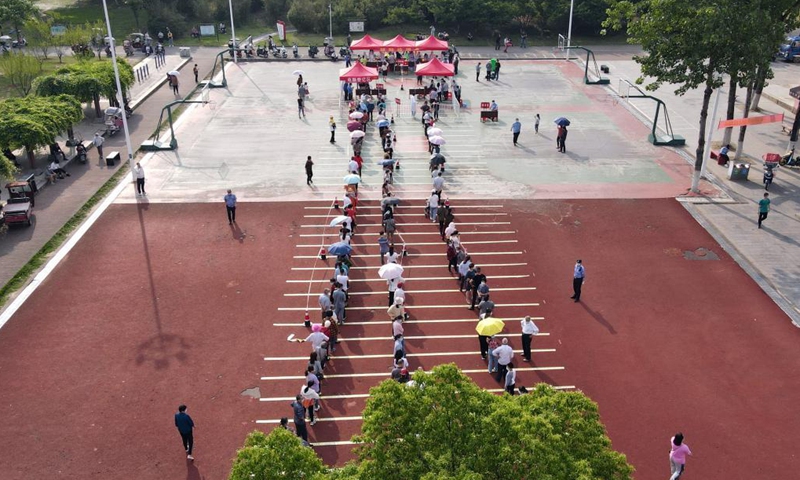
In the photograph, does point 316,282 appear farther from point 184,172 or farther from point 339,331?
point 184,172

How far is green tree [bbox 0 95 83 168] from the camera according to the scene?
3058 cm

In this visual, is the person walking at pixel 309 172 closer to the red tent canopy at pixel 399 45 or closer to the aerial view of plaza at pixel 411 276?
the aerial view of plaza at pixel 411 276

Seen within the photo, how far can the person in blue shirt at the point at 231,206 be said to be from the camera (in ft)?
88.6

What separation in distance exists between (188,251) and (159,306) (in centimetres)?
368

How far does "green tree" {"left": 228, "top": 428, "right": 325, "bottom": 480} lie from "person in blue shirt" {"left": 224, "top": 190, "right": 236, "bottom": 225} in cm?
1834

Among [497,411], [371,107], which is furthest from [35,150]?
[497,411]

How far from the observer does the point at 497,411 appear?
941 centimetres

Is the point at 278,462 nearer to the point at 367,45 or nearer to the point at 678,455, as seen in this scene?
the point at 678,455

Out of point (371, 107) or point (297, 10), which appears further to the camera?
point (297, 10)

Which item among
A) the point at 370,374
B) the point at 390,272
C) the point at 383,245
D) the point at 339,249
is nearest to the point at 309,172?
the point at 383,245

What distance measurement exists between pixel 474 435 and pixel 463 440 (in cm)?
17

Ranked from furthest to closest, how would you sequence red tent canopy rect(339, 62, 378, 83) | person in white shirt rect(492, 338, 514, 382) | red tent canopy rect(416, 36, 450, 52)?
1. red tent canopy rect(416, 36, 450, 52)
2. red tent canopy rect(339, 62, 378, 83)
3. person in white shirt rect(492, 338, 514, 382)

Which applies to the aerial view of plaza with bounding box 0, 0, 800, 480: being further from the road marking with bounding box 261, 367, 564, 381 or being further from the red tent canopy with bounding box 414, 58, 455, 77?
the red tent canopy with bounding box 414, 58, 455, 77

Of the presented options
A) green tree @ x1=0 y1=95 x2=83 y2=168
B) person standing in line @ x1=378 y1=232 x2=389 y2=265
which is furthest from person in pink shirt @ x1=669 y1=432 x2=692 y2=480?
green tree @ x1=0 y1=95 x2=83 y2=168
